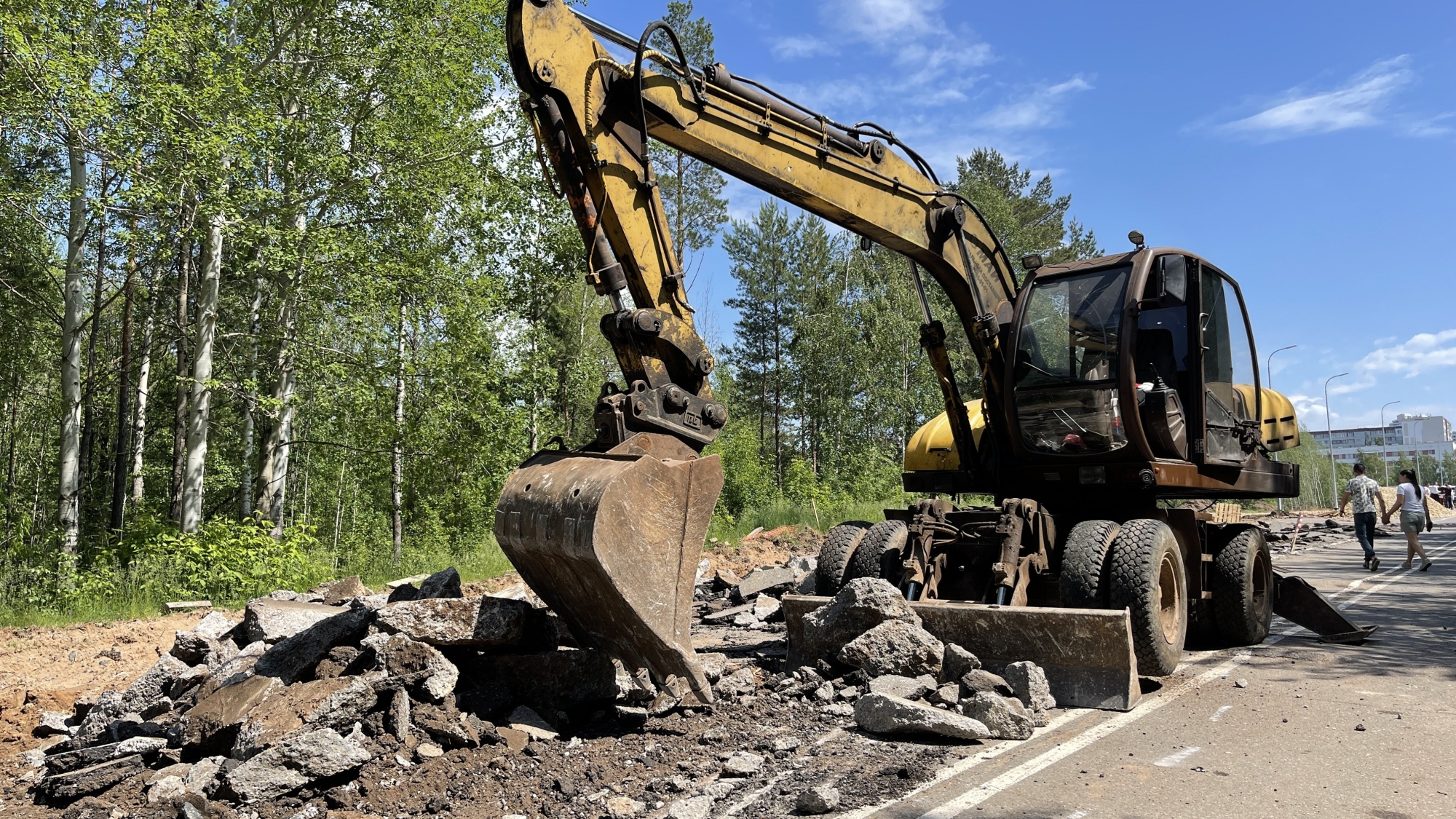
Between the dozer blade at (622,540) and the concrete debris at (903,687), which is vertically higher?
the dozer blade at (622,540)

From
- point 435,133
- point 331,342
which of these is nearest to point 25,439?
point 331,342

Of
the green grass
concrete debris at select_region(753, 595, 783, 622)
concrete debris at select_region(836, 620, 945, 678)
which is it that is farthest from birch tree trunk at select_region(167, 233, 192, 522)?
concrete debris at select_region(836, 620, 945, 678)

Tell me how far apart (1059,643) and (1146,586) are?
2.57 ft

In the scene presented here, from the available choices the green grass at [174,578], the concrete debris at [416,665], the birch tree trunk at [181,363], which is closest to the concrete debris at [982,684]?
the concrete debris at [416,665]

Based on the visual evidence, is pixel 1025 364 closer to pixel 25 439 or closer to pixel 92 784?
pixel 92 784

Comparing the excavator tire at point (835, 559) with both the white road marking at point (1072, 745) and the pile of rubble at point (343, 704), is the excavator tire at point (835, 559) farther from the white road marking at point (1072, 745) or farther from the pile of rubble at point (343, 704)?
the white road marking at point (1072, 745)

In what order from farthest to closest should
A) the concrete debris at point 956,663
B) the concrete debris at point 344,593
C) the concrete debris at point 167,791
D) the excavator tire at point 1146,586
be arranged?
the concrete debris at point 344,593 → the excavator tire at point 1146,586 → the concrete debris at point 956,663 → the concrete debris at point 167,791

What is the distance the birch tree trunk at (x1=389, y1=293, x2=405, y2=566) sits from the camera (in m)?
14.3

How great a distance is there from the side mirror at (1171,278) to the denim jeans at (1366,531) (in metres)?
10.2

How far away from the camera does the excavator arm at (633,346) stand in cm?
477

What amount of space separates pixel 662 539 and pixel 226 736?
2.51 m

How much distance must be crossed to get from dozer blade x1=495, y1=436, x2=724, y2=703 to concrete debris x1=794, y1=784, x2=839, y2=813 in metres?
1.16

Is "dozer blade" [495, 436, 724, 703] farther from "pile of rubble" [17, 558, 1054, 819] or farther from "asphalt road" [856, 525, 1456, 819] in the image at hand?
"asphalt road" [856, 525, 1456, 819]

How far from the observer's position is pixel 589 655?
545 centimetres
